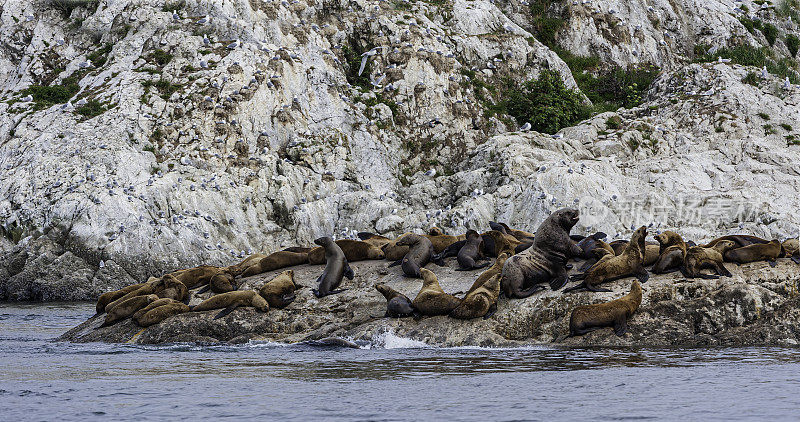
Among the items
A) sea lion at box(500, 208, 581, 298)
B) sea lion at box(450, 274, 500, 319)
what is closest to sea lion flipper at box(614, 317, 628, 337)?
sea lion at box(500, 208, 581, 298)

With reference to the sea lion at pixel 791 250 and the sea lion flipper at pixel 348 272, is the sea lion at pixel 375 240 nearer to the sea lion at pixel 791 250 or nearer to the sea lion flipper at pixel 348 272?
the sea lion flipper at pixel 348 272

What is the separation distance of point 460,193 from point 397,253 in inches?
539

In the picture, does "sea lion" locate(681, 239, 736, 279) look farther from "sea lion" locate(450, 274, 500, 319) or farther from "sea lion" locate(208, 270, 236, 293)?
"sea lion" locate(208, 270, 236, 293)

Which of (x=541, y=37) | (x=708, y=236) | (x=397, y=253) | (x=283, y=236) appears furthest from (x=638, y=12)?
(x=397, y=253)

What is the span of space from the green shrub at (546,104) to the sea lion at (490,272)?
65.5ft

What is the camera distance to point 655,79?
33.6 metres

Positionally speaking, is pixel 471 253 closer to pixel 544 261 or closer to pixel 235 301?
pixel 544 261

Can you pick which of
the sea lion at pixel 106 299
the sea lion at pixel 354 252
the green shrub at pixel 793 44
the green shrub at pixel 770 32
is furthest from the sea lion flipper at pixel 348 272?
the green shrub at pixel 793 44

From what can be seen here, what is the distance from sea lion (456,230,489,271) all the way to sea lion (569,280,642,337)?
2420 mm

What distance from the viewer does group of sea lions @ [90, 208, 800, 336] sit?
11.4 meters

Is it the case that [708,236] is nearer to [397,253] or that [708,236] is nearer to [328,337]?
[397,253]

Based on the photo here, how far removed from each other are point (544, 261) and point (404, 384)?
179 inches

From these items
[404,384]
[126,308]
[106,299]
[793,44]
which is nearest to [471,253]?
[404,384]

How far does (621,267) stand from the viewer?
11.5 m
